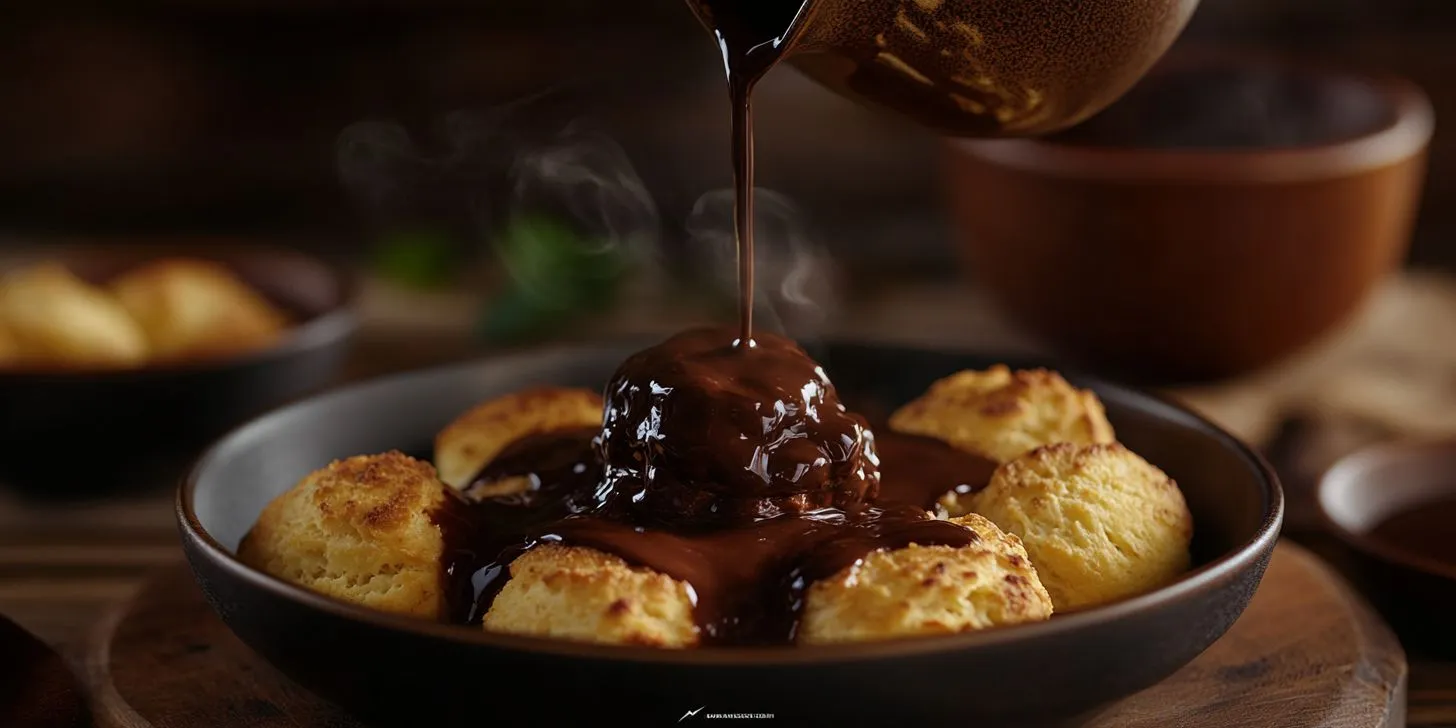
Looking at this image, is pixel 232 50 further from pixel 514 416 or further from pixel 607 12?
pixel 514 416

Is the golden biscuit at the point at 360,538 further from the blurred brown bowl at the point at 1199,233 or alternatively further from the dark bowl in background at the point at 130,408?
the blurred brown bowl at the point at 1199,233

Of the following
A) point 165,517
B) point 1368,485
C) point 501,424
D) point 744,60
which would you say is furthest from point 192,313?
point 1368,485

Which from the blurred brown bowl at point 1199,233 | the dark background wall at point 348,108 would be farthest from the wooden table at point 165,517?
the dark background wall at point 348,108

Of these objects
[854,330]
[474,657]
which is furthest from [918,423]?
[854,330]

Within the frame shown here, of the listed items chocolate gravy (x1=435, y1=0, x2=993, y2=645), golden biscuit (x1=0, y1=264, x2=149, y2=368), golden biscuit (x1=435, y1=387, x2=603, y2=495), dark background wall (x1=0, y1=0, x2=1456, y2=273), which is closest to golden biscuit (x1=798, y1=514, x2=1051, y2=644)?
chocolate gravy (x1=435, y1=0, x2=993, y2=645)

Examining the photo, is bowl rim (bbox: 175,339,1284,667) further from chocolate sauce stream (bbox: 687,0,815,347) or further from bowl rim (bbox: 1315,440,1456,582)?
chocolate sauce stream (bbox: 687,0,815,347)

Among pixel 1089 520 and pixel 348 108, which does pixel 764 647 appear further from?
pixel 348 108
